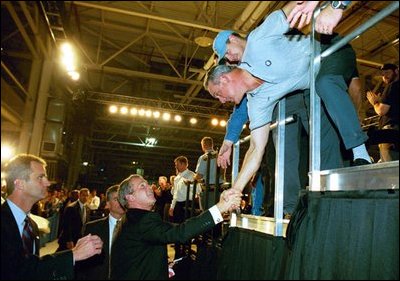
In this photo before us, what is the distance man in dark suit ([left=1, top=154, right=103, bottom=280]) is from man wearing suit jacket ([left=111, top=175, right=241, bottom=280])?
14.6 inches

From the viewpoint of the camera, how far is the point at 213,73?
2904mm

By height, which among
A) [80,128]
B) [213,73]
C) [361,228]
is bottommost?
[361,228]

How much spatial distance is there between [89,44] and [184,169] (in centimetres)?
637

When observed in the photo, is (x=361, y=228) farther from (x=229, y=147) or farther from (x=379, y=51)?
(x=379, y=51)

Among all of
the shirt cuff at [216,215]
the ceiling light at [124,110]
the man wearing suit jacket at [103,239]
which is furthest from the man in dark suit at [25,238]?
the ceiling light at [124,110]

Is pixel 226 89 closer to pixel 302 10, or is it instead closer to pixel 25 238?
pixel 302 10

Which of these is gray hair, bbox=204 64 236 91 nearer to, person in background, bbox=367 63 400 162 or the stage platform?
the stage platform

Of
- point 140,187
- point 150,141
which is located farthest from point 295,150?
point 150,141

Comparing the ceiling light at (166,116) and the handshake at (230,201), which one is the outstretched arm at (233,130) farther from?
Answer: the ceiling light at (166,116)

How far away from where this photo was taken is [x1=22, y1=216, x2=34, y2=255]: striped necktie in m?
2.47

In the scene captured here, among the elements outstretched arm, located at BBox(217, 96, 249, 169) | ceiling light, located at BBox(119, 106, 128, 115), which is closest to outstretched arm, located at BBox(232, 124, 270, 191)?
outstretched arm, located at BBox(217, 96, 249, 169)

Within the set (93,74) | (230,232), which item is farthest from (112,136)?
(230,232)

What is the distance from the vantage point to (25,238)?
99.0 inches

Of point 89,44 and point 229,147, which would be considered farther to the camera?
point 89,44
